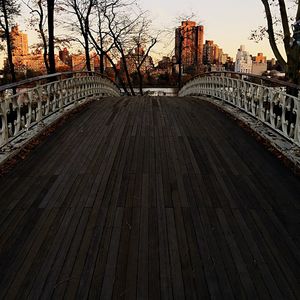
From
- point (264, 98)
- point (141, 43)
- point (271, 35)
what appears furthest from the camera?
point (141, 43)

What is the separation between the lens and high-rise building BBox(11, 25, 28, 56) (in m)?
32.2

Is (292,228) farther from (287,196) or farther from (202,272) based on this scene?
(202,272)

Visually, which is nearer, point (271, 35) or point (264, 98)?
point (264, 98)

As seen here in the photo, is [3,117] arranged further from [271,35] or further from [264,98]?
[271,35]

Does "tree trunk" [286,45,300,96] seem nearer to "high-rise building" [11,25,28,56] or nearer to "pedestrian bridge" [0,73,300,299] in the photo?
"pedestrian bridge" [0,73,300,299]

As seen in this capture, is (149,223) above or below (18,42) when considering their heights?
below

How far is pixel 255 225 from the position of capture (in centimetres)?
365

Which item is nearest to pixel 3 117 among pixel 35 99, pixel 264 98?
pixel 35 99

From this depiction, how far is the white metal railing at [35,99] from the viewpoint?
600 cm

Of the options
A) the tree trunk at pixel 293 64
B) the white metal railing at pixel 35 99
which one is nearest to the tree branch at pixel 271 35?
the tree trunk at pixel 293 64

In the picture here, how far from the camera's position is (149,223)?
3.66 m

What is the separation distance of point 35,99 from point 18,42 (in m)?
35.5

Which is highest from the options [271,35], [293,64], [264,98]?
[271,35]

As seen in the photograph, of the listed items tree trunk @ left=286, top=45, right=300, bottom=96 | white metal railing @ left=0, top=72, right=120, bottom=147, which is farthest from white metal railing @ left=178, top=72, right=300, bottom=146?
white metal railing @ left=0, top=72, right=120, bottom=147
